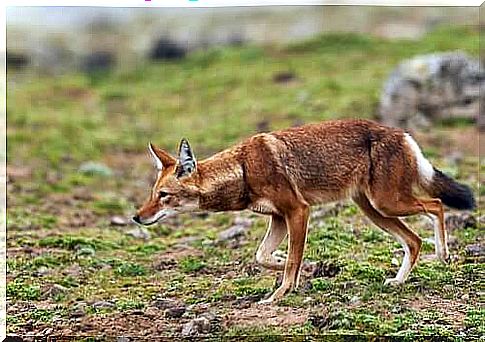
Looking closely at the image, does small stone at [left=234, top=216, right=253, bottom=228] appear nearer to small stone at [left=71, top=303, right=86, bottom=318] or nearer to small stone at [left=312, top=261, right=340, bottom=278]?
small stone at [left=312, top=261, right=340, bottom=278]

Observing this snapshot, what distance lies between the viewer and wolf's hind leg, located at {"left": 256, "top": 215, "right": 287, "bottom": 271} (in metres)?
6.34

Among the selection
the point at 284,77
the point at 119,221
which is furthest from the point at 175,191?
the point at 284,77

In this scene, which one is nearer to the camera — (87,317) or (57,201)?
(87,317)

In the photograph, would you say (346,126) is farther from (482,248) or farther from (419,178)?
(482,248)

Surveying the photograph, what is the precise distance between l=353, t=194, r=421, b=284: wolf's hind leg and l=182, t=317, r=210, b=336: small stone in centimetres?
122

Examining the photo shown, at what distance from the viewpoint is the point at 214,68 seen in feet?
51.5

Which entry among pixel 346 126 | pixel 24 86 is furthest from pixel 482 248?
pixel 24 86

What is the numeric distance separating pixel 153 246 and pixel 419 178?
7.95 ft

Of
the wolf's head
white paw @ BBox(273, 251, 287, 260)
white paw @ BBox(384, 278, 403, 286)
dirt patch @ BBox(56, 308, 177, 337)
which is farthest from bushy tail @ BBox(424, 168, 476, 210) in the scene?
dirt patch @ BBox(56, 308, 177, 337)

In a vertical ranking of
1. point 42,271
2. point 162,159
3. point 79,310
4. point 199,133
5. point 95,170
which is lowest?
point 95,170

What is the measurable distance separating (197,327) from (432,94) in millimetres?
6716

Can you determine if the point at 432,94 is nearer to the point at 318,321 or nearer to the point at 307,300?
the point at 307,300

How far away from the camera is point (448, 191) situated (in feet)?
21.4

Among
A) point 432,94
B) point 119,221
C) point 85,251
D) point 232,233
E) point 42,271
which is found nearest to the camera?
point 42,271
